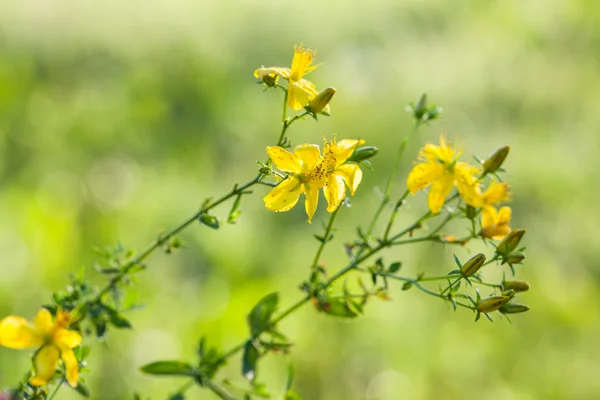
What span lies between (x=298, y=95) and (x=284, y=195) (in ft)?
0.30

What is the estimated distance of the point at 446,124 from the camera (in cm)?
255

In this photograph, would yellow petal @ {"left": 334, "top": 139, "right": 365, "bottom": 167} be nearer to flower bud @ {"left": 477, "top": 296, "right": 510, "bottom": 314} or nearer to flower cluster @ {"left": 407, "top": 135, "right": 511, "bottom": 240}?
flower cluster @ {"left": 407, "top": 135, "right": 511, "bottom": 240}

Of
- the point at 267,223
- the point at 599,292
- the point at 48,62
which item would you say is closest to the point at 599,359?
the point at 599,292

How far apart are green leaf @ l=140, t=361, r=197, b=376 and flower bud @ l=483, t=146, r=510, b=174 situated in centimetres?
35

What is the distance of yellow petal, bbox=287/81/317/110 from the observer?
663mm

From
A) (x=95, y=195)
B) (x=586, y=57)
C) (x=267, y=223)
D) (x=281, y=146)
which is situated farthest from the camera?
(x=586, y=57)

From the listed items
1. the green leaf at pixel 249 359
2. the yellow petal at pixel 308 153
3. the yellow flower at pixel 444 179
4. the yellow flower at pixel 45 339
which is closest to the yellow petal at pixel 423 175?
the yellow flower at pixel 444 179

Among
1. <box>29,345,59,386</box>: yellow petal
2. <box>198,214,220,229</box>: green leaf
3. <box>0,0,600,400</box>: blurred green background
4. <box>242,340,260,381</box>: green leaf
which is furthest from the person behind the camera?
<box>0,0,600,400</box>: blurred green background

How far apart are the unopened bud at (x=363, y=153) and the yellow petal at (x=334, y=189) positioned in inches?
0.8

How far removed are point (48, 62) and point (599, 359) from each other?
1.90 metres

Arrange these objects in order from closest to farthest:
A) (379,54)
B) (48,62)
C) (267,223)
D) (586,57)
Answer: (267,223) → (48,62) → (379,54) → (586,57)

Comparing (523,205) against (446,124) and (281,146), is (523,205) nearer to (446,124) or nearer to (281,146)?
(446,124)

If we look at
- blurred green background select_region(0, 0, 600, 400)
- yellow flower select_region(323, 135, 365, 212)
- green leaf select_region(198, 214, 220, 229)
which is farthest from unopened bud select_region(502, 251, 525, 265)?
blurred green background select_region(0, 0, 600, 400)

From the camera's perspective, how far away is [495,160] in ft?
2.25
